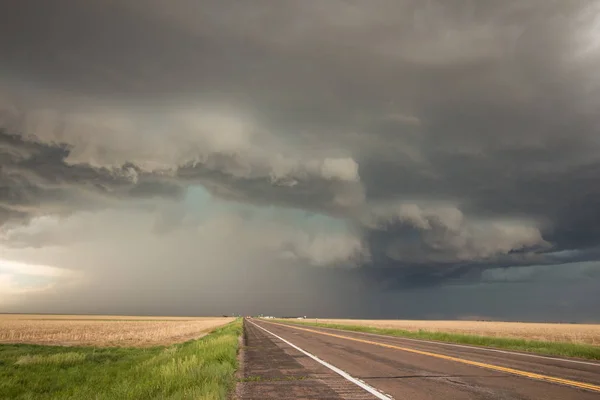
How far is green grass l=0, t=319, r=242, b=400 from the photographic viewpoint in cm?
878

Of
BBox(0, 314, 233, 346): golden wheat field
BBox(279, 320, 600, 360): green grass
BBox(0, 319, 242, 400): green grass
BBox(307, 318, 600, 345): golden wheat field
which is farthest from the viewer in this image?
BBox(0, 314, 233, 346): golden wheat field

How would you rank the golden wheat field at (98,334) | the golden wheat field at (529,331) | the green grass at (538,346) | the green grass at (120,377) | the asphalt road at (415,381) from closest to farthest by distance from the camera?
the asphalt road at (415,381)
the green grass at (120,377)
the green grass at (538,346)
the golden wheat field at (529,331)
the golden wheat field at (98,334)

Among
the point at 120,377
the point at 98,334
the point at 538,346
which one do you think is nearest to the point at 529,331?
the point at 538,346

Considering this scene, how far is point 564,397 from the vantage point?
748cm

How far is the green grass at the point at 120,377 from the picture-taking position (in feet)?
28.8

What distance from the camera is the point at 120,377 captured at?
1396 centimetres

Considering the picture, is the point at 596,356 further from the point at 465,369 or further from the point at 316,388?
the point at 316,388

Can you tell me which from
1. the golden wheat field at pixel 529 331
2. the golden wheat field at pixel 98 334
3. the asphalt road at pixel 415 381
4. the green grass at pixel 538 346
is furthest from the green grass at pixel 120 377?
the golden wheat field at pixel 529 331

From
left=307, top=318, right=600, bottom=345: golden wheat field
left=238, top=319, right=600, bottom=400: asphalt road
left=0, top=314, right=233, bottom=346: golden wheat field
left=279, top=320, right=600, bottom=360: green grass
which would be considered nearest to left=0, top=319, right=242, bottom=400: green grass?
left=238, top=319, right=600, bottom=400: asphalt road

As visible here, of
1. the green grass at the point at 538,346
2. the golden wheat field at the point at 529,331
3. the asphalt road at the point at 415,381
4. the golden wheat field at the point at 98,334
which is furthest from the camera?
the golden wheat field at the point at 98,334

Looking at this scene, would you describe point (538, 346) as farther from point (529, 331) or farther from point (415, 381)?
point (529, 331)

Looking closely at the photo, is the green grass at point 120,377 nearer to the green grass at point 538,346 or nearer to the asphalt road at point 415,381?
the asphalt road at point 415,381

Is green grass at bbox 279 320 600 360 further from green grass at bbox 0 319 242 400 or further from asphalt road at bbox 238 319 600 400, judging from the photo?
green grass at bbox 0 319 242 400

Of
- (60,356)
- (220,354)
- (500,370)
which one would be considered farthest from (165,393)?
(60,356)
